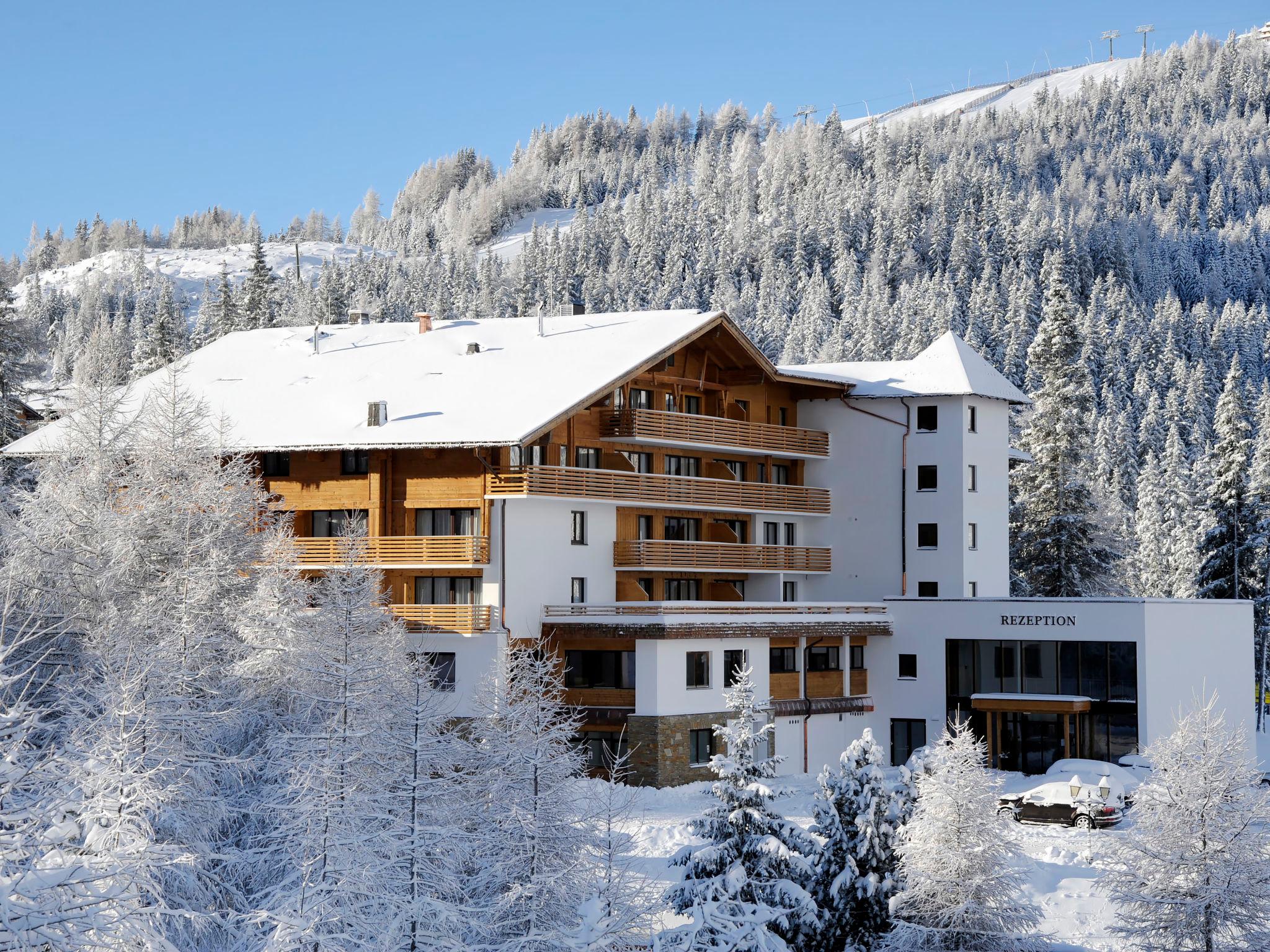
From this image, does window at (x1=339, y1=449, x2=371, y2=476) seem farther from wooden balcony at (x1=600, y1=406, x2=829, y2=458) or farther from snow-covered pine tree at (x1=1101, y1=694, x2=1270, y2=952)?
snow-covered pine tree at (x1=1101, y1=694, x2=1270, y2=952)

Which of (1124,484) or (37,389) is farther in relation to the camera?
(1124,484)

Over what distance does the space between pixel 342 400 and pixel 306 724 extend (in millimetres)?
24559

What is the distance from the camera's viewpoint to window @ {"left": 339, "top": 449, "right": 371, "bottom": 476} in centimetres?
5288

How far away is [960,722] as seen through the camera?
55.2 metres

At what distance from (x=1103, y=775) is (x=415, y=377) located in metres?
26.4

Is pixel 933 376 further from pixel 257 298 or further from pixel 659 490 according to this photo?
pixel 257 298

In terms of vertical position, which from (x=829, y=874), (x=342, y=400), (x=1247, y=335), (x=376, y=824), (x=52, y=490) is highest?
(x=1247, y=335)

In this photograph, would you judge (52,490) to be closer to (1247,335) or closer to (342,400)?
(342,400)

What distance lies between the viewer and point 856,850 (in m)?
35.1

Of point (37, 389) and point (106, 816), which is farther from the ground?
point (37, 389)

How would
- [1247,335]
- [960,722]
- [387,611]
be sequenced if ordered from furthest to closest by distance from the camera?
[1247,335] → [960,722] → [387,611]

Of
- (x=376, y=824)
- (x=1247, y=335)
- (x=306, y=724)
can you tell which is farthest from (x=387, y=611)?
(x=1247, y=335)

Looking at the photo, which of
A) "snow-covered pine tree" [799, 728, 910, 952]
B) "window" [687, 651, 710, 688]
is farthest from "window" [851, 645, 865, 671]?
"snow-covered pine tree" [799, 728, 910, 952]

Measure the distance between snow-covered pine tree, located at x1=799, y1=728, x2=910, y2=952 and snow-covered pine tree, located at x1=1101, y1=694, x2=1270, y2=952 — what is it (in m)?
4.59
